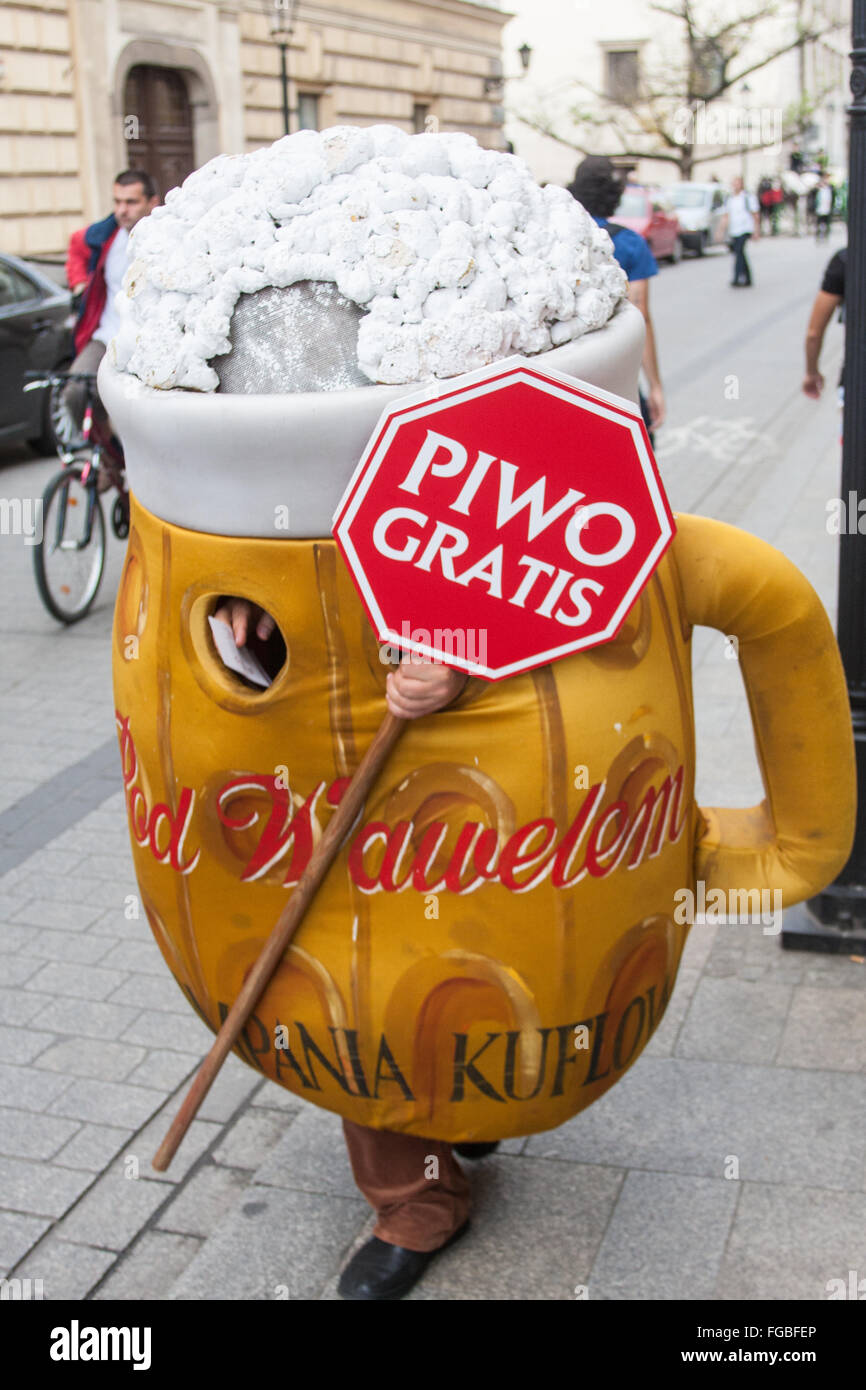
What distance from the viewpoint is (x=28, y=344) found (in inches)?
428

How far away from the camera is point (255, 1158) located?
10.9 feet

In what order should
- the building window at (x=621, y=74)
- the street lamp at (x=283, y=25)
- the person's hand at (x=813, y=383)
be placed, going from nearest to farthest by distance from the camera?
the person's hand at (x=813, y=383)
the street lamp at (x=283, y=25)
the building window at (x=621, y=74)

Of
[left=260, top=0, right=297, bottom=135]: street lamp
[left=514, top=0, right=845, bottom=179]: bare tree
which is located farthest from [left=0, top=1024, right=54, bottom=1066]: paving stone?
[left=514, top=0, right=845, bottom=179]: bare tree

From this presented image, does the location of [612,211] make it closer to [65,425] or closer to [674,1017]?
[65,425]

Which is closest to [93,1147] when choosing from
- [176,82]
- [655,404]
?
[655,404]

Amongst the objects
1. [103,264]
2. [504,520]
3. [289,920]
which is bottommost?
[289,920]

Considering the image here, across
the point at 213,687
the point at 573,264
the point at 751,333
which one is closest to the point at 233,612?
the point at 213,687

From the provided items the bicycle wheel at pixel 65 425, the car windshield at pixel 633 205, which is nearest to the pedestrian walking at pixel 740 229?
the car windshield at pixel 633 205

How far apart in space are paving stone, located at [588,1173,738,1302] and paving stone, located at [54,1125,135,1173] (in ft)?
3.69

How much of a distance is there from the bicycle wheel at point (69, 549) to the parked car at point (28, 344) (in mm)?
3329

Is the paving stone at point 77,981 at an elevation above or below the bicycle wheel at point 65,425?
below

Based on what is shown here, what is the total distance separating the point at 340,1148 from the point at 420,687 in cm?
156

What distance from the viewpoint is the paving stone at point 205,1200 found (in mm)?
3109

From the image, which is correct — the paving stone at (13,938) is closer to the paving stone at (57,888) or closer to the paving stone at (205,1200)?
the paving stone at (57,888)
